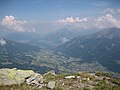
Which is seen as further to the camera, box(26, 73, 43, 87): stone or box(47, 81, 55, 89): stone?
box(26, 73, 43, 87): stone

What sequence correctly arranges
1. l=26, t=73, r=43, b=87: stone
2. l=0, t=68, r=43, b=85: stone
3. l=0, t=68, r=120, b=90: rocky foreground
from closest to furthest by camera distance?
l=0, t=68, r=120, b=90: rocky foreground
l=0, t=68, r=43, b=85: stone
l=26, t=73, r=43, b=87: stone

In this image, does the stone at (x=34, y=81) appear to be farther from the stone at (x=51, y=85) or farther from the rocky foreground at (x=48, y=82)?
the stone at (x=51, y=85)

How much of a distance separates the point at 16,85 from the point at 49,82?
341 centimetres

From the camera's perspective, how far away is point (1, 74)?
22.3 m

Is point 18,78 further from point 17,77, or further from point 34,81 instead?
point 34,81

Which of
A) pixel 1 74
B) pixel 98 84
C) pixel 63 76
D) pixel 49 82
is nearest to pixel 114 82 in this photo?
pixel 98 84

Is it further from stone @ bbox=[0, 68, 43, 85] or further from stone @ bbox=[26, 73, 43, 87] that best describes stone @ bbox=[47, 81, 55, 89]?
stone @ bbox=[0, 68, 43, 85]

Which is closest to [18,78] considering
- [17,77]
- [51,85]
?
[17,77]

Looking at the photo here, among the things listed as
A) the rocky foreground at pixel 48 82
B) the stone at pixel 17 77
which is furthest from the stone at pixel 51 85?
the stone at pixel 17 77

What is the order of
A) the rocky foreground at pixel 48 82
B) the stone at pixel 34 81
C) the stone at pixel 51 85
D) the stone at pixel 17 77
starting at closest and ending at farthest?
the rocky foreground at pixel 48 82
the stone at pixel 51 85
the stone at pixel 17 77
the stone at pixel 34 81

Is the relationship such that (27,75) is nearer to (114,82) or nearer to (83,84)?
(83,84)

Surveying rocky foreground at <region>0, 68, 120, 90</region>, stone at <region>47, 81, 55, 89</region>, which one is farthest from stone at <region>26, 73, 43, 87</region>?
stone at <region>47, 81, 55, 89</region>

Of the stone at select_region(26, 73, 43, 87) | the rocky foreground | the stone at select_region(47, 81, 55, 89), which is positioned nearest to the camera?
the rocky foreground

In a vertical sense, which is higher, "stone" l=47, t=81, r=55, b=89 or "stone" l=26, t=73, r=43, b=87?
"stone" l=26, t=73, r=43, b=87
